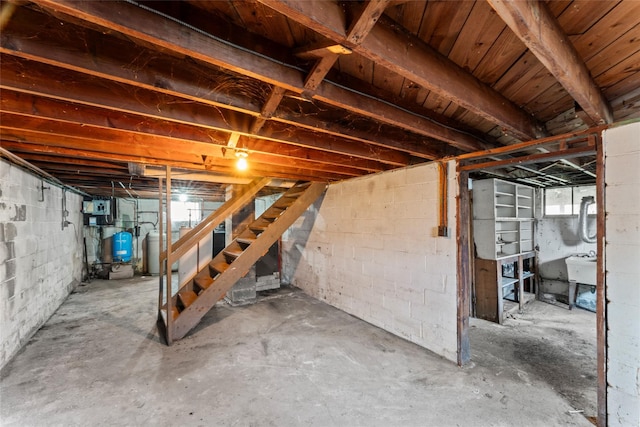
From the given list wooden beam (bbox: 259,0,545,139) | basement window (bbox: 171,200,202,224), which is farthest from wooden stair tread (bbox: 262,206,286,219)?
basement window (bbox: 171,200,202,224)

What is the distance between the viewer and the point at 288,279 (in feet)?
18.5

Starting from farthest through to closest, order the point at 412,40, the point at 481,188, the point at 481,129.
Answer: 1. the point at 481,188
2. the point at 481,129
3. the point at 412,40

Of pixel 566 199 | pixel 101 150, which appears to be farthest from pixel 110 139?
pixel 566 199

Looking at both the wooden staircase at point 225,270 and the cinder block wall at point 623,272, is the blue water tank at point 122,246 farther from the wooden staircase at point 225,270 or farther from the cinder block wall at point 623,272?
the cinder block wall at point 623,272

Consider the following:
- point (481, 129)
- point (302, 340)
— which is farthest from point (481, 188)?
point (302, 340)

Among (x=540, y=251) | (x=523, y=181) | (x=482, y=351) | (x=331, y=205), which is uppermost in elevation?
(x=523, y=181)

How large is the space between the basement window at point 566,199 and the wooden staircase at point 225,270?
446cm

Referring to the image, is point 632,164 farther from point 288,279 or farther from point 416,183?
point 288,279

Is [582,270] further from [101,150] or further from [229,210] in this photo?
[101,150]

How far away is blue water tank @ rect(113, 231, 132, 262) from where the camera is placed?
5.97m

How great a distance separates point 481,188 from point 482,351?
7.05ft

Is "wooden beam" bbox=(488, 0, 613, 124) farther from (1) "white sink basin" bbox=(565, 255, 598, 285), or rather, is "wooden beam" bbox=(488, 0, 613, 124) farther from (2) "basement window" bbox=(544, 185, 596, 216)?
(2) "basement window" bbox=(544, 185, 596, 216)

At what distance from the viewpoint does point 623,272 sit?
1691mm

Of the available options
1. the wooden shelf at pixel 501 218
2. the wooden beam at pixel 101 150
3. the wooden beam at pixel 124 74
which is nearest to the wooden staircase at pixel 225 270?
the wooden beam at pixel 101 150
